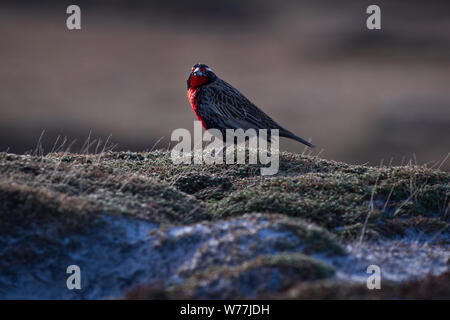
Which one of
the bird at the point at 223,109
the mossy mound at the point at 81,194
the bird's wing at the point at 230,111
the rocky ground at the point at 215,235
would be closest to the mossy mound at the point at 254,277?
the rocky ground at the point at 215,235

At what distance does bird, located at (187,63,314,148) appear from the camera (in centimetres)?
1330

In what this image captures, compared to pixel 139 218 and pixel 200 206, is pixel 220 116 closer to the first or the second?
pixel 200 206

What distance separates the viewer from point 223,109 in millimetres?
13359

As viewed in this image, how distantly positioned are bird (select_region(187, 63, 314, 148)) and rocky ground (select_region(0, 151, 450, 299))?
1840 millimetres

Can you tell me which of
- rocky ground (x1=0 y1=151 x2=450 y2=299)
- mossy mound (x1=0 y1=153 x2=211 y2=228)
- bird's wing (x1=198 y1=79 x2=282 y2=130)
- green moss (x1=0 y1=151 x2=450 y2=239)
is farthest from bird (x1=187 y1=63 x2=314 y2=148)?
mossy mound (x1=0 y1=153 x2=211 y2=228)

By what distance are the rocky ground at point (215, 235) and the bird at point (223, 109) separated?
6.04ft

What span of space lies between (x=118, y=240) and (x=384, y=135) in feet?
99.6

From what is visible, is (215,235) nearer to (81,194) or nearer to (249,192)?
(249,192)

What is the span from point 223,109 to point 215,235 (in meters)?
5.03

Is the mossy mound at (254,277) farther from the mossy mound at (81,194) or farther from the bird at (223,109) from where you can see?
the bird at (223,109)

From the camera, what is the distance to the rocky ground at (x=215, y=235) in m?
7.91

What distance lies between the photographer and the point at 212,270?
803cm

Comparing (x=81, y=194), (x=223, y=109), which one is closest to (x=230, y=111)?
(x=223, y=109)
